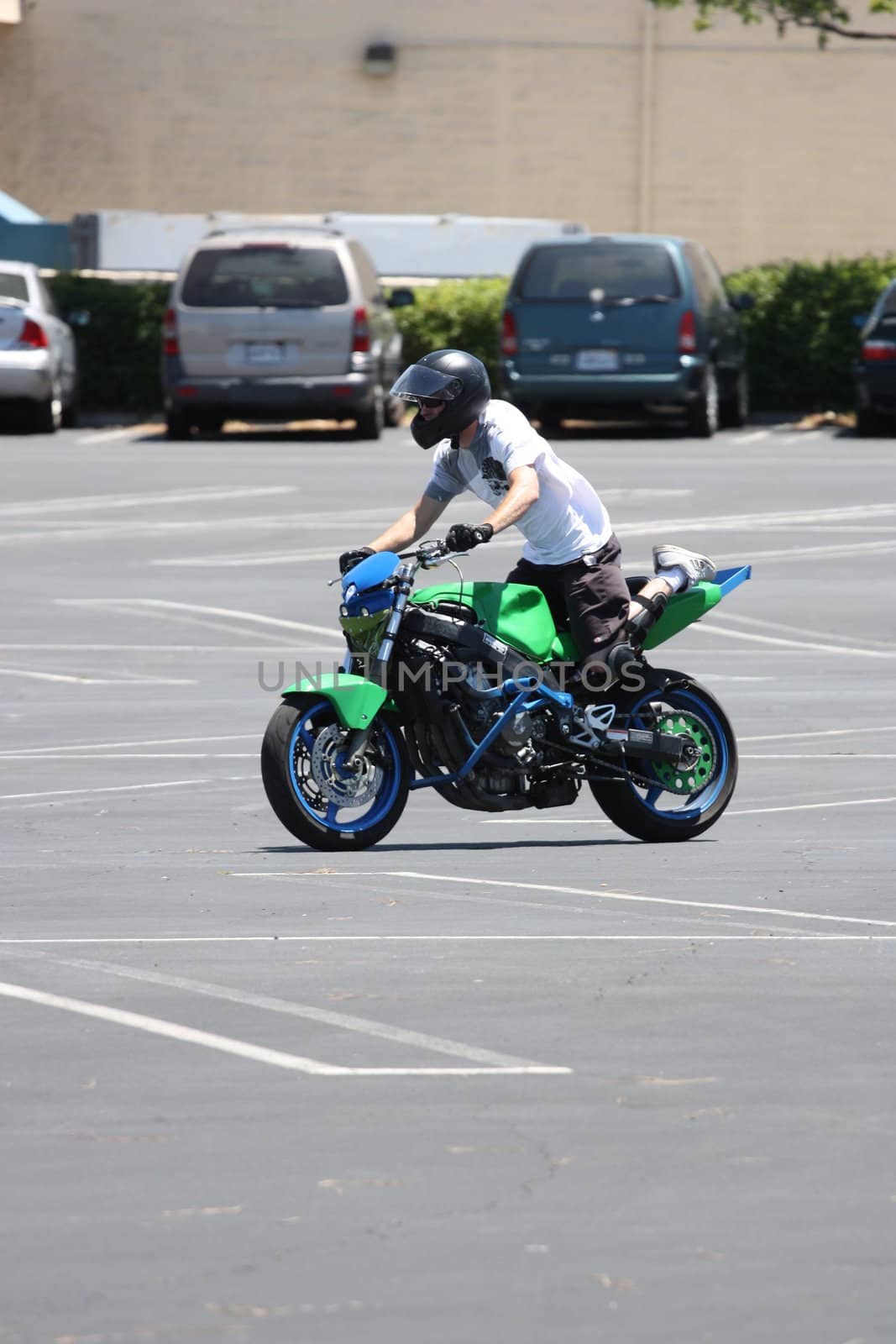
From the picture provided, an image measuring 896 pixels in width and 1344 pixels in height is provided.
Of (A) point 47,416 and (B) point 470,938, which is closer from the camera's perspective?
(B) point 470,938

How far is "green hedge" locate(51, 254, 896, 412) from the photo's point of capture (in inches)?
1184

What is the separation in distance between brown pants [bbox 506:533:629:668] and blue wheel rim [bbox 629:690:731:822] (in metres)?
0.33

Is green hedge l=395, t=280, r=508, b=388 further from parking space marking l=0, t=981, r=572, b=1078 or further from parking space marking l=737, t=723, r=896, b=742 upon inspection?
parking space marking l=0, t=981, r=572, b=1078

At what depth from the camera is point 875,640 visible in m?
16.1

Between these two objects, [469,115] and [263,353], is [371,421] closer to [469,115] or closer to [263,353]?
[263,353]

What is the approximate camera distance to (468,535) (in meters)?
8.92

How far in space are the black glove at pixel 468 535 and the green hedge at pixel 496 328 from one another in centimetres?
2144

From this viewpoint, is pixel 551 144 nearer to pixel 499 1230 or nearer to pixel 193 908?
pixel 193 908

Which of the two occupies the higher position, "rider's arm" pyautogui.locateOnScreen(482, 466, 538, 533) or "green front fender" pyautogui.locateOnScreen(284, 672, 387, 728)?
"rider's arm" pyautogui.locateOnScreen(482, 466, 538, 533)

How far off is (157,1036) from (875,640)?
32.9 ft

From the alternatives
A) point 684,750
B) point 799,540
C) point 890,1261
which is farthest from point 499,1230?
point 799,540

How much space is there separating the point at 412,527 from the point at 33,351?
18.5 meters

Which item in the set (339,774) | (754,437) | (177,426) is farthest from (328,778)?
(754,437)

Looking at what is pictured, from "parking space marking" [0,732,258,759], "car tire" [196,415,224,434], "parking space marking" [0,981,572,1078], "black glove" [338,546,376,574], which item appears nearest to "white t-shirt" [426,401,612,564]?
"black glove" [338,546,376,574]
